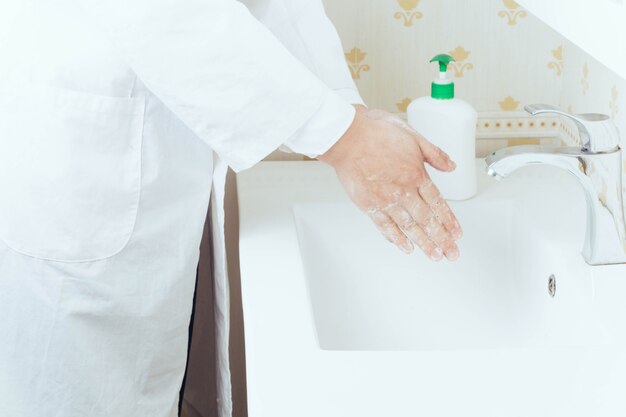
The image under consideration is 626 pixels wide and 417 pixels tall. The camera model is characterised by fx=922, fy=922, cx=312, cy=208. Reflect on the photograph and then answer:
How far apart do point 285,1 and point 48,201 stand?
466mm

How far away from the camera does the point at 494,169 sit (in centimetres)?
112

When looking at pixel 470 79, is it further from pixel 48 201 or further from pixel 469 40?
pixel 48 201

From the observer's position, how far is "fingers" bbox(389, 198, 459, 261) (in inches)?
45.1

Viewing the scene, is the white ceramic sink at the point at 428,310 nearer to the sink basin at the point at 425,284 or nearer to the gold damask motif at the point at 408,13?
the sink basin at the point at 425,284

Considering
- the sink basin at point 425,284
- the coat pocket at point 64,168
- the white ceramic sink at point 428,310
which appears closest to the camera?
the white ceramic sink at point 428,310

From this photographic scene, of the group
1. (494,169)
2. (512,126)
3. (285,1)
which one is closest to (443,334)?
(494,169)

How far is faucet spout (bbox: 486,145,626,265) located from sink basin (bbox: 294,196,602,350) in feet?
0.43

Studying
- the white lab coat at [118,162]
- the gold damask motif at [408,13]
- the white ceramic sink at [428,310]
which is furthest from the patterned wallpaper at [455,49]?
the white lab coat at [118,162]

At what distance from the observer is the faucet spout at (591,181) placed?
1102mm

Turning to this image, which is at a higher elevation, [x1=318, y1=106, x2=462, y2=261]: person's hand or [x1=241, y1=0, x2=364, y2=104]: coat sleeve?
[x1=241, y1=0, x2=364, y2=104]: coat sleeve

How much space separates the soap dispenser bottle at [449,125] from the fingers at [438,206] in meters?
0.25

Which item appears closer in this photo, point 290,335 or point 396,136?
point 290,335

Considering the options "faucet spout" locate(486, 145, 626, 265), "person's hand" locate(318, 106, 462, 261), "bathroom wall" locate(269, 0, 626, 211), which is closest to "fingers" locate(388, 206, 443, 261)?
"person's hand" locate(318, 106, 462, 261)

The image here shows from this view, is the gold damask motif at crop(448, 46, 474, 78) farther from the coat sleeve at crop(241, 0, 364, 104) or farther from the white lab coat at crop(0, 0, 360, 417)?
the white lab coat at crop(0, 0, 360, 417)
